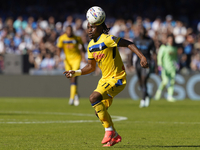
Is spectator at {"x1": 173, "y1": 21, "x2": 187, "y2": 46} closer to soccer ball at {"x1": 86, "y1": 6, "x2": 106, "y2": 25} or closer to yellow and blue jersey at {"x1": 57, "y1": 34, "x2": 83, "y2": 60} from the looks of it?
yellow and blue jersey at {"x1": 57, "y1": 34, "x2": 83, "y2": 60}

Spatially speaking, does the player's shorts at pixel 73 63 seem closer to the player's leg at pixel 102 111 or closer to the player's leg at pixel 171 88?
the player's leg at pixel 171 88

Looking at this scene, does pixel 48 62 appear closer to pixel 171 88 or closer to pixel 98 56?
pixel 171 88

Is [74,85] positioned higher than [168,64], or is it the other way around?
[168,64]

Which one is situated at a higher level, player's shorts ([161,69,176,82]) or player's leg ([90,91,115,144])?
player's leg ([90,91,115,144])

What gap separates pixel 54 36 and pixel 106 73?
55.8 ft

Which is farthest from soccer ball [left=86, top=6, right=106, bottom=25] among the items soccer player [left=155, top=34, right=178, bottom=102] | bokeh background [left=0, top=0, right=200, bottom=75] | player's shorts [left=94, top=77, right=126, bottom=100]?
bokeh background [left=0, top=0, right=200, bottom=75]

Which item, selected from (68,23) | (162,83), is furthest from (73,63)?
(68,23)

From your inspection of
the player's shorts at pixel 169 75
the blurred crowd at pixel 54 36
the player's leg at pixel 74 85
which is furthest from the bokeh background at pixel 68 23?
the player's leg at pixel 74 85

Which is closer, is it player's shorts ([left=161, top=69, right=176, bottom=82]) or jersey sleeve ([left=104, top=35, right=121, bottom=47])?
jersey sleeve ([left=104, top=35, right=121, bottom=47])

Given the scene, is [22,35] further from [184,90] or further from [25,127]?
[25,127]

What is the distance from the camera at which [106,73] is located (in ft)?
22.5

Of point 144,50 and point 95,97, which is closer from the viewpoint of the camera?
point 95,97

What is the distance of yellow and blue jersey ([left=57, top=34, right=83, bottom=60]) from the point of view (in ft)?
52.0

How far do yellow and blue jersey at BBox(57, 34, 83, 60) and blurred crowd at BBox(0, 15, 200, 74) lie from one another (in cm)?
470
